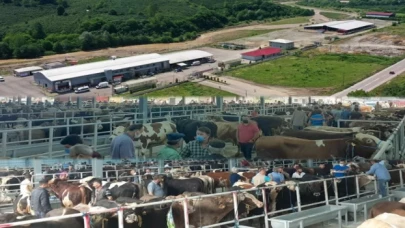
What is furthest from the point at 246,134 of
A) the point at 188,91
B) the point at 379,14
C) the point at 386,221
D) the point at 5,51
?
the point at 379,14

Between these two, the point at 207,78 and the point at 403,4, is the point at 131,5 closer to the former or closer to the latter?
the point at 207,78

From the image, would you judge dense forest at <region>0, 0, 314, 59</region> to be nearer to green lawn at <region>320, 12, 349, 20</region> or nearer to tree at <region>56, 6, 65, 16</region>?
tree at <region>56, 6, 65, 16</region>

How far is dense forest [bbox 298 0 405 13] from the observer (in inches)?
198

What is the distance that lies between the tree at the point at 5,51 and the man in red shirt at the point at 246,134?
148cm

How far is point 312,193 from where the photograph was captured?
3301mm

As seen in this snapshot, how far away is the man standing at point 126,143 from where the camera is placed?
9.76 feet

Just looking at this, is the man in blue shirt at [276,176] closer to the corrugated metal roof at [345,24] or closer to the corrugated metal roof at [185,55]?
the corrugated metal roof at [185,55]

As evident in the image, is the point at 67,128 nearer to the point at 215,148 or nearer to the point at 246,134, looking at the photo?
the point at 215,148

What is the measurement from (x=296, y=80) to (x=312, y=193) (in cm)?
66

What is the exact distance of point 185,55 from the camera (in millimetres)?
2844

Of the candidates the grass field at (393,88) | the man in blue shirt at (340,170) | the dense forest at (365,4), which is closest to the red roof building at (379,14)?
the dense forest at (365,4)

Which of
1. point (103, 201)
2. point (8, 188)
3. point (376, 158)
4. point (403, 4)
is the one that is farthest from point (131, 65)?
point (403, 4)

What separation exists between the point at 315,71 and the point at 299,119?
1.16 ft

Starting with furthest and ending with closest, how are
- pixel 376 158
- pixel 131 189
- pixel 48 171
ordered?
pixel 376 158, pixel 48 171, pixel 131 189
